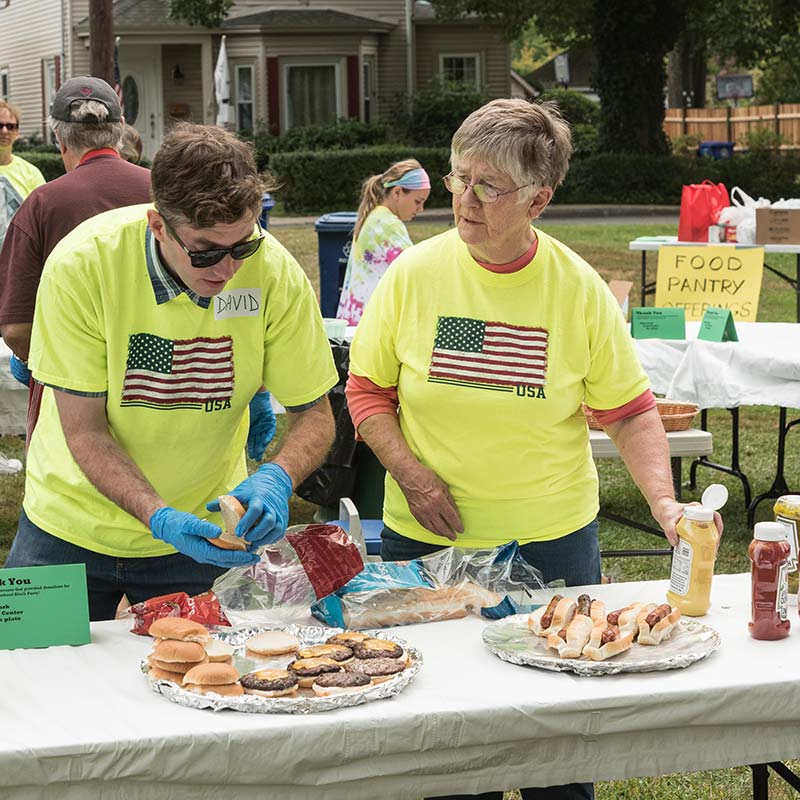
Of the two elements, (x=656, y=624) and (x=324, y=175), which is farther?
(x=324, y=175)

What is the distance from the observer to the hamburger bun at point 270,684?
2113 mm

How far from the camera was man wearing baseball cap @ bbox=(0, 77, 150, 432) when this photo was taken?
4.24 metres

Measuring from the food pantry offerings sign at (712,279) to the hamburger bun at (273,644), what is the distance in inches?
184

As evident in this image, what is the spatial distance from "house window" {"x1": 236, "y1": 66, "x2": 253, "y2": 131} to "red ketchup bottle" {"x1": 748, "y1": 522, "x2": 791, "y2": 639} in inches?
1017

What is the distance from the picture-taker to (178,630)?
2.30 m

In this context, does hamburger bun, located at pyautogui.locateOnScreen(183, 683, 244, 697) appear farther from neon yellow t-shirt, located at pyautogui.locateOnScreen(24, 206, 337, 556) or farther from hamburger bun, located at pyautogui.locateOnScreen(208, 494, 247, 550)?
neon yellow t-shirt, located at pyautogui.locateOnScreen(24, 206, 337, 556)

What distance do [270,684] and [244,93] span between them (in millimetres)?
26343

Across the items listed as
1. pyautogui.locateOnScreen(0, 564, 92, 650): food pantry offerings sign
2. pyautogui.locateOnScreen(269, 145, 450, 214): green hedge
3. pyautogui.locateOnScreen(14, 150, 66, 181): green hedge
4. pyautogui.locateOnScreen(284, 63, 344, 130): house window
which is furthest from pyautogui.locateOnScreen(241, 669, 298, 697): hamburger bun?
pyautogui.locateOnScreen(284, 63, 344, 130): house window

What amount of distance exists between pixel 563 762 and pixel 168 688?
66cm

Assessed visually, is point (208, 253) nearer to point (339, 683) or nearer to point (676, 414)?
point (339, 683)

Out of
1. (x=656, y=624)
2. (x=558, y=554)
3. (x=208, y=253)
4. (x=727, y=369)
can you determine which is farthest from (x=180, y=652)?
(x=727, y=369)

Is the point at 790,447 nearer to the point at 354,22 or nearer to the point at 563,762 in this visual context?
the point at 563,762

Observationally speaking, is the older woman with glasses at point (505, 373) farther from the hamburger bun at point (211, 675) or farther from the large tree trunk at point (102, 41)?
the large tree trunk at point (102, 41)

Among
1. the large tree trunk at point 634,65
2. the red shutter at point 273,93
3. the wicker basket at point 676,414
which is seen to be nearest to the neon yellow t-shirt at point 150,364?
the wicker basket at point 676,414
